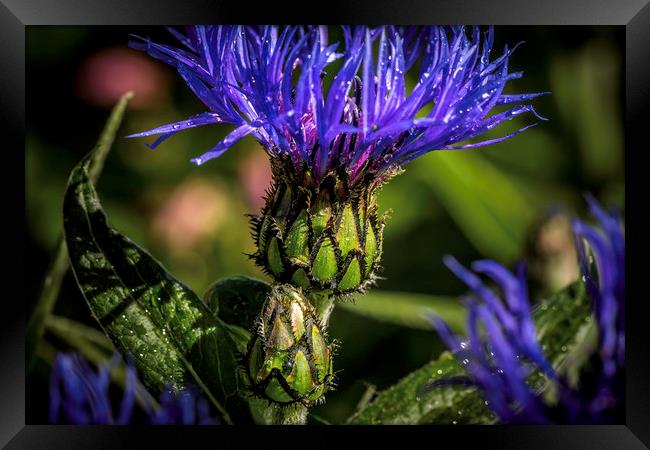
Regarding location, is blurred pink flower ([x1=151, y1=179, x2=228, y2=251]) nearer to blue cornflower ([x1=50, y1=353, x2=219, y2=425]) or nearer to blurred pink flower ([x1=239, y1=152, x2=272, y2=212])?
blurred pink flower ([x1=239, y1=152, x2=272, y2=212])

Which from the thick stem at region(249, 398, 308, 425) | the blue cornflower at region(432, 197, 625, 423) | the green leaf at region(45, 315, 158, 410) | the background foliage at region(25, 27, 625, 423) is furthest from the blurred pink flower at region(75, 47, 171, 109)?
the blue cornflower at region(432, 197, 625, 423)

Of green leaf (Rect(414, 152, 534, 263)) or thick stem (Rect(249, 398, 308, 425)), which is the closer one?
thick stem (Rect(249, 398, 308, 425))

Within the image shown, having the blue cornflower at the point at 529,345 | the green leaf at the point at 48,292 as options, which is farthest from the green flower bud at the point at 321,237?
the green leaf at the point at 48,292

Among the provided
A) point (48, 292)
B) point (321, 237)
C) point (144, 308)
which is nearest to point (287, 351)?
point (321, 237)

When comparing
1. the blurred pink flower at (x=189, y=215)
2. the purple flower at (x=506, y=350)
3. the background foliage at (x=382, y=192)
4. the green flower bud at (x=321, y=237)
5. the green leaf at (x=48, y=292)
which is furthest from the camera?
the blurred pink flower at (x=189, y=215)

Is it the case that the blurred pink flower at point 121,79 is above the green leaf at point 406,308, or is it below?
above

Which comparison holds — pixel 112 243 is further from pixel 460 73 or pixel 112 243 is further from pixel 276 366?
pixel 460 73

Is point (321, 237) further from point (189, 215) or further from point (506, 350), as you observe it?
Result: point (189, 215)
